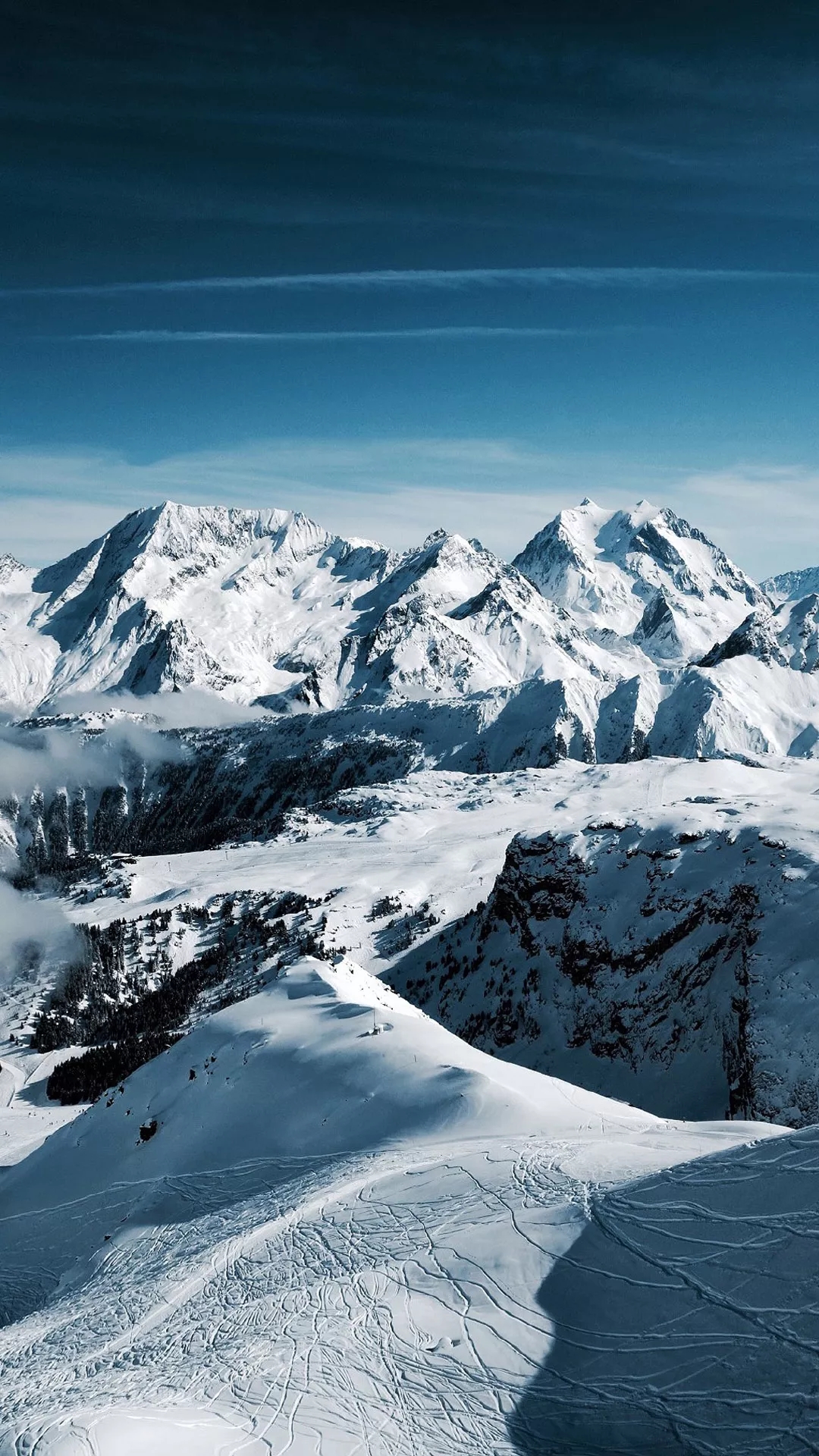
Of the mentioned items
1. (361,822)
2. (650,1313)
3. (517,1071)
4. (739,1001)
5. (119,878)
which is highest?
(650,1313)

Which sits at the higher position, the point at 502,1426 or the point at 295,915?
the point at 502,1426

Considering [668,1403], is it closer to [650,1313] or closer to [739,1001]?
[650,1313]

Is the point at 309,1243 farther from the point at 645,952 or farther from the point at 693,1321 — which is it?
the point at 645,952

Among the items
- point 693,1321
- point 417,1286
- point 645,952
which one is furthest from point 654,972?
point 693,1321

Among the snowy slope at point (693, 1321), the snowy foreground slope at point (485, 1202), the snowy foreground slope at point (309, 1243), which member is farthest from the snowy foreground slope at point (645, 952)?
the snowy slope at point (693, 1321)

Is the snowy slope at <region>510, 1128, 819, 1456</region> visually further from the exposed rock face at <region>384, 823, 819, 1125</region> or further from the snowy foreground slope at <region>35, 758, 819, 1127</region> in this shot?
the exposed rock face at <region>384, 823, 819, 1125</region>

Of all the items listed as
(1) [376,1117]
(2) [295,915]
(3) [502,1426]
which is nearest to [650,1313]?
(3) [502,1426]
